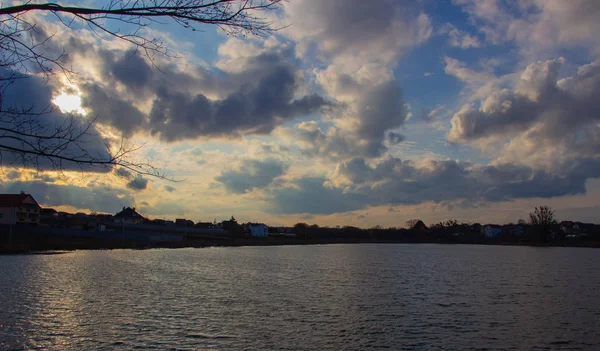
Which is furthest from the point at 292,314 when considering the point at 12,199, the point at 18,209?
the point at 12,199

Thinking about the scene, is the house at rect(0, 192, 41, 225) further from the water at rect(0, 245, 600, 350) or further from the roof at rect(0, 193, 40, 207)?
the water at rect(0, 245, 600, 350)

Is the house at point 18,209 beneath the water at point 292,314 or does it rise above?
above

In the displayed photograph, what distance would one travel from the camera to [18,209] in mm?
128500

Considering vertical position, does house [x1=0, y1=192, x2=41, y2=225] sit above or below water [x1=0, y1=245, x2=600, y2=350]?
above

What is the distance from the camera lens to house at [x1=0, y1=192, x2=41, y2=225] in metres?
127

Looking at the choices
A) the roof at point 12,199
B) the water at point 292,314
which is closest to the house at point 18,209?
the roof at point 12,199

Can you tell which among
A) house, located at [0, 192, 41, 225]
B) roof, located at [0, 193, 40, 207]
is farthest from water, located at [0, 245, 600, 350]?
roof, located at [0, 193, 40, 207]

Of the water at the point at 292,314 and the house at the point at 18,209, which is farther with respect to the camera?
the house at the point at 18,209

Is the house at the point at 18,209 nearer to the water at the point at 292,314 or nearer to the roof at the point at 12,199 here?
the roof at the point at 12,199

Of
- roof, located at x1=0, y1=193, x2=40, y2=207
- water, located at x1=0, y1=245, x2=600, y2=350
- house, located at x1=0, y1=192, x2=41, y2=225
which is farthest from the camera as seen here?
roof, located at x1=0, y1=193, x2=40, y2=207

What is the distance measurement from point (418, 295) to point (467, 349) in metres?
16.7

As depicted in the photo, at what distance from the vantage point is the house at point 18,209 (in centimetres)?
12694

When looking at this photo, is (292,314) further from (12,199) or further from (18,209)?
(12,199)

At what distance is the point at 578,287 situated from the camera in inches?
1777
